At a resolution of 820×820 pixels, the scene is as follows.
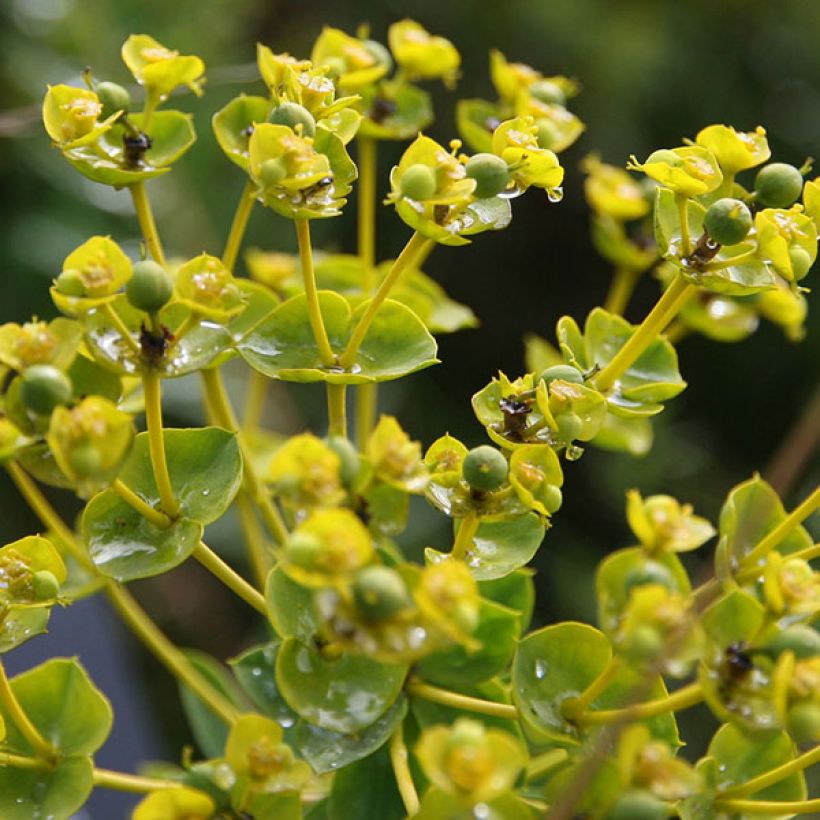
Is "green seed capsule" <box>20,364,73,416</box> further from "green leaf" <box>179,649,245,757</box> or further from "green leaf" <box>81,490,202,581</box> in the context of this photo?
"green leaf" <box>179,649,245,757</box>

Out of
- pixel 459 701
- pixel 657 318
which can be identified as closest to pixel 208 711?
pixel 459 701

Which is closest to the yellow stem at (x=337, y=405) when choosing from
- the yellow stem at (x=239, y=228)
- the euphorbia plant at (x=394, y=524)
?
the euphorbia plant at (x=394, y=524)

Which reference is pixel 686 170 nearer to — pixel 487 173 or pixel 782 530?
pixel 487 173

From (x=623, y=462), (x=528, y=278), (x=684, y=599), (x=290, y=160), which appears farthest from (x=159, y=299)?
(x=528, y=278)

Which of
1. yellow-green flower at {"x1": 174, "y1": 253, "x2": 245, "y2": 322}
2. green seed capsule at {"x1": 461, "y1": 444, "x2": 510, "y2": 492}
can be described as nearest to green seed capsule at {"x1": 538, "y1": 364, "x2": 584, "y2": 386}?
green seed capsule at {"x1": 461, "y1": 444, "x2": 510, "y2": 492}

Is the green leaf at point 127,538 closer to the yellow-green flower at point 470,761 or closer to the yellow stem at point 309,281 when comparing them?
the yellow stem at point 309,281
